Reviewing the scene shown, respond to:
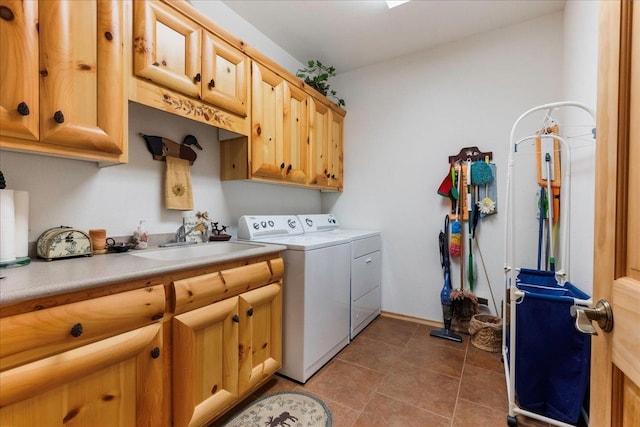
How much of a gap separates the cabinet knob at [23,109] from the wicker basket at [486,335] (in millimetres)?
2949

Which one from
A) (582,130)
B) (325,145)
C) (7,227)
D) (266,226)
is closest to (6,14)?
(7,227)

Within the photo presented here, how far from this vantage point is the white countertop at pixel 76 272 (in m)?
0.83

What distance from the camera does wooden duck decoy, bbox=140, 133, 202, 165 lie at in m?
1.72

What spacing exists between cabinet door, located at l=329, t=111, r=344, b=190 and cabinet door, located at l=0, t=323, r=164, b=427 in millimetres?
2224

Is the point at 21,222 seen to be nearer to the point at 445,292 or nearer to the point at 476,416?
the point at 476,416

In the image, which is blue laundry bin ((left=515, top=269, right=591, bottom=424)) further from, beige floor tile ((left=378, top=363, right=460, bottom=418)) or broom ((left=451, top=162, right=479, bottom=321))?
broom ((left=451, top=162, right=479, bottom=321))

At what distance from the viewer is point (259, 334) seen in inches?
64.8

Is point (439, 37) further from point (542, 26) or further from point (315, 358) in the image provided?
point (315, 358)

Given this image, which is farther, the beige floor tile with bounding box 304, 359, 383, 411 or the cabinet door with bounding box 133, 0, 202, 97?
the beige floor tile with bounding box 304, 359, 383, 411

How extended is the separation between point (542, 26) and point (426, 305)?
2.60 meters

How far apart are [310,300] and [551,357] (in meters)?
1.35

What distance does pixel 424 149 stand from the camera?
2.79 metres

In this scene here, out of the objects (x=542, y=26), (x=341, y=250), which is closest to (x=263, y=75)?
(x=341, y=250)

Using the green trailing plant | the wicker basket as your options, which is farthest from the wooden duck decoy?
the wicker basket
